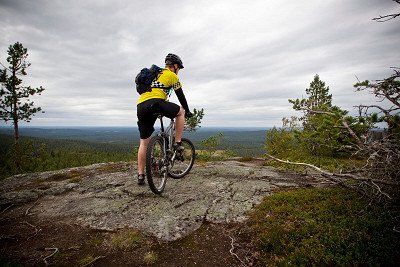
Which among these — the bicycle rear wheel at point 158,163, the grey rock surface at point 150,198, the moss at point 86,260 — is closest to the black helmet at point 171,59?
the bicycle rear wheel at point 158,163

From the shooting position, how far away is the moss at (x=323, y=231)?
3285 millimetres

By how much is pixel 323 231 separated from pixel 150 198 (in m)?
3.82

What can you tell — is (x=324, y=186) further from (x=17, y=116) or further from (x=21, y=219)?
(x=17, y=116)

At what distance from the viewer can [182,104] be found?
659 centimetres

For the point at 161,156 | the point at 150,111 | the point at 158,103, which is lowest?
the point at 161,156

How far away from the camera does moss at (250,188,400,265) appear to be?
10.8 ft

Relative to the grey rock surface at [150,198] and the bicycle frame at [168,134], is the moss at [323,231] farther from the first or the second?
the bicycle frame at [168,134]

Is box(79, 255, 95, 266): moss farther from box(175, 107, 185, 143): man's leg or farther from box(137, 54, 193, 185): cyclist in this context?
box(175, 107, 185, 143): man's leg

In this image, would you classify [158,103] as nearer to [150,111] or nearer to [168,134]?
[150,111]

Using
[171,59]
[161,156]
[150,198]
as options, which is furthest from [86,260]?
[171,59]

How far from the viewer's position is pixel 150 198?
5.68 meters

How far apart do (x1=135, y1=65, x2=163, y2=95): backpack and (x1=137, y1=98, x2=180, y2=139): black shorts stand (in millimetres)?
336

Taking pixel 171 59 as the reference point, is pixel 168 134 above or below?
below

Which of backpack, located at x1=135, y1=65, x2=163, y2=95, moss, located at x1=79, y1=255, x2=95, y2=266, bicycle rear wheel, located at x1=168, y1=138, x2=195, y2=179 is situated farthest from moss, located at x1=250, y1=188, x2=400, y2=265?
backpack, located at x1=135, y1=65, x2=163, y2=95
